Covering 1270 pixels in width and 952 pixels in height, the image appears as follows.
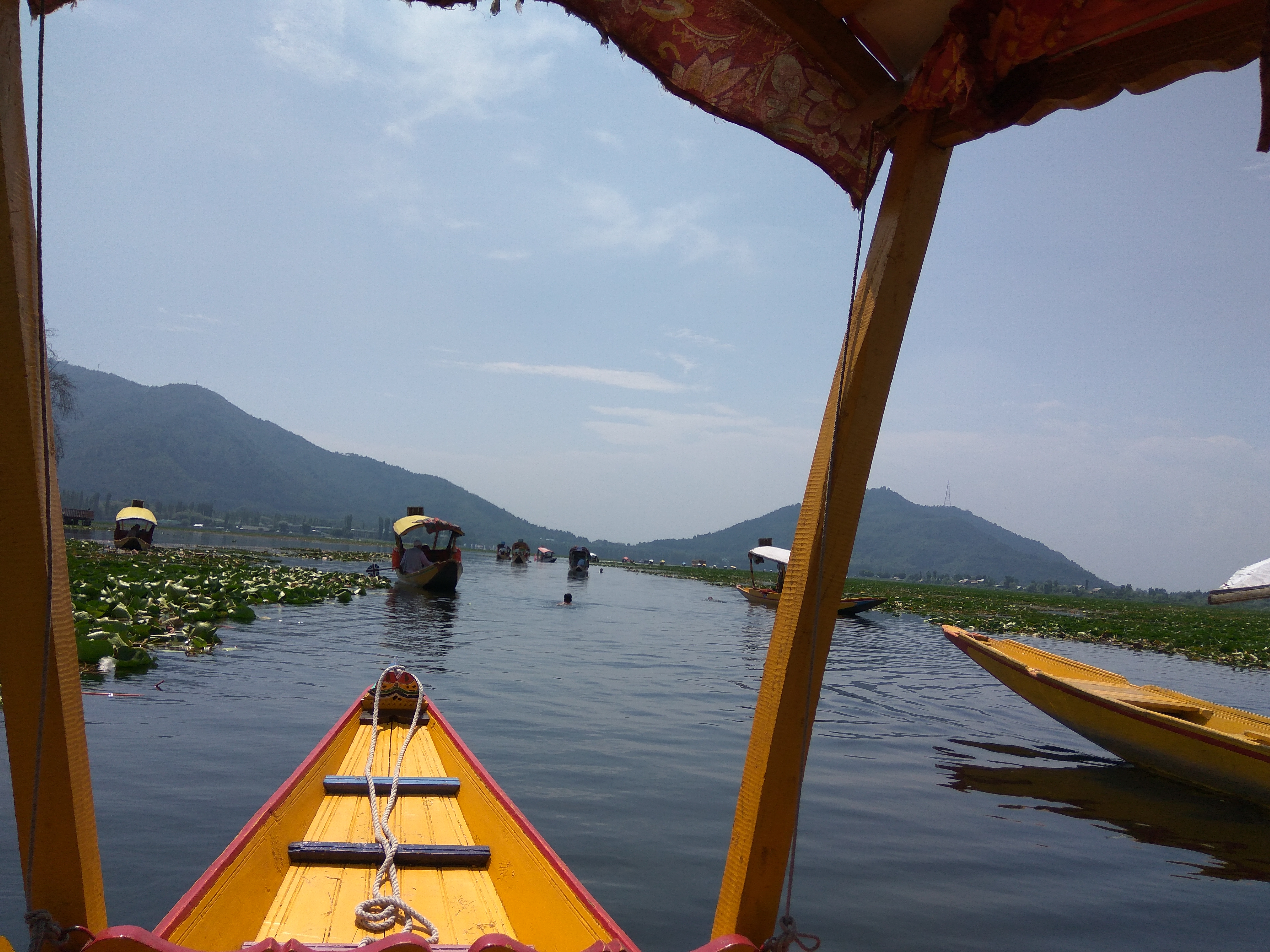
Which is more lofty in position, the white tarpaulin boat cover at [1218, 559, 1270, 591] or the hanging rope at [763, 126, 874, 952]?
the white tarpaulin boat cover at [1218, 559, 1270, 591]

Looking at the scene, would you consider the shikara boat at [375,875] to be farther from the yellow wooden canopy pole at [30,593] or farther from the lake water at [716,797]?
the lake water at [716,797]

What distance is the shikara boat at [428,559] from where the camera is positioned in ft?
87.2

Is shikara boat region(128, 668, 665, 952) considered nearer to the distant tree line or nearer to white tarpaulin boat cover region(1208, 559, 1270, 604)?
white tarpaulin boat cover region(1208, 559, 1270, 604)

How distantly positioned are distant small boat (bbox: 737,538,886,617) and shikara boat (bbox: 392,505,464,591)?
34.9 ft

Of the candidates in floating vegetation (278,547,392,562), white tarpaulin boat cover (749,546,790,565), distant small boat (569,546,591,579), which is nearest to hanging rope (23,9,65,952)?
white tarpaulin boat cover (749,546,790,565)

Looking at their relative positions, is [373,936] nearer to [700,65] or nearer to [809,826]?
[700,65]

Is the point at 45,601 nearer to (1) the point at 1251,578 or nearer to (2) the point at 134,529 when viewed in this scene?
(1) the point at 1251,578

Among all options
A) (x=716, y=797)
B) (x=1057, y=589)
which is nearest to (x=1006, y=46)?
(x=716, y=797)

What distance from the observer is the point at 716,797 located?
724cm

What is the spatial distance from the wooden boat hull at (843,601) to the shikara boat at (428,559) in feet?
37.8

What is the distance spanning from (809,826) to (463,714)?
5.02 m

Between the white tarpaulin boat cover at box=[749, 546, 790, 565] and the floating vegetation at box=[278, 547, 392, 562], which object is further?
the floating vegetation at box=[278, 547, 392, 562]

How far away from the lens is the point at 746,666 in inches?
626

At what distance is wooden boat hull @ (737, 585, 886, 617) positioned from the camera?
84.4 feet
